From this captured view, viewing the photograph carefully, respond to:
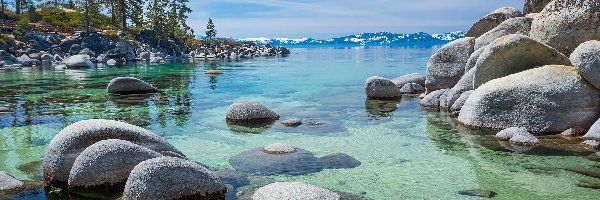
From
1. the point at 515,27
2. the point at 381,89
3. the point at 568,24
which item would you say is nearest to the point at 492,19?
the point at 515,27

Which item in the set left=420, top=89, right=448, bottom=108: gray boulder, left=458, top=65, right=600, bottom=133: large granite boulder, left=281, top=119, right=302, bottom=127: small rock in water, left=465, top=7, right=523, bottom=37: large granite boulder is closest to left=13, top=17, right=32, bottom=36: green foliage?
left=465, top=7, right=523, bottom=37: large granite boulder

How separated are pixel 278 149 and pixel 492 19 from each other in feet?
57.0

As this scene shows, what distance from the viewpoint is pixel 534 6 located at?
23.6m

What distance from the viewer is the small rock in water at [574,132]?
47.4ft

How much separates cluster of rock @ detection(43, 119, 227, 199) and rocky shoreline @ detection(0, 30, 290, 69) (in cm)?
5000

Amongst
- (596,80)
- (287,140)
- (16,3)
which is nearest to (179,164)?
(287,140)

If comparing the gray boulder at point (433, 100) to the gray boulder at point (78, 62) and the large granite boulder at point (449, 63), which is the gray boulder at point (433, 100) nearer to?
the large granite boulder at point (449, 63)

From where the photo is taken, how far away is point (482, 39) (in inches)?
909

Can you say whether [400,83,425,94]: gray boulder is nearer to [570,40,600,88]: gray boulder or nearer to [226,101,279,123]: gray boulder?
[226,101,279,123]: gray boulder

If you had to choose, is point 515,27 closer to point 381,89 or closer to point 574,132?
point 381,89

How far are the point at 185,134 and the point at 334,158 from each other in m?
5.69

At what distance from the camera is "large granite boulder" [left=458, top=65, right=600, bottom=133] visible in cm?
1486

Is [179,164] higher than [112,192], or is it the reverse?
[179,164]

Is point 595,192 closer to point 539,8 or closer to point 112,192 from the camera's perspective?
point 112,192
